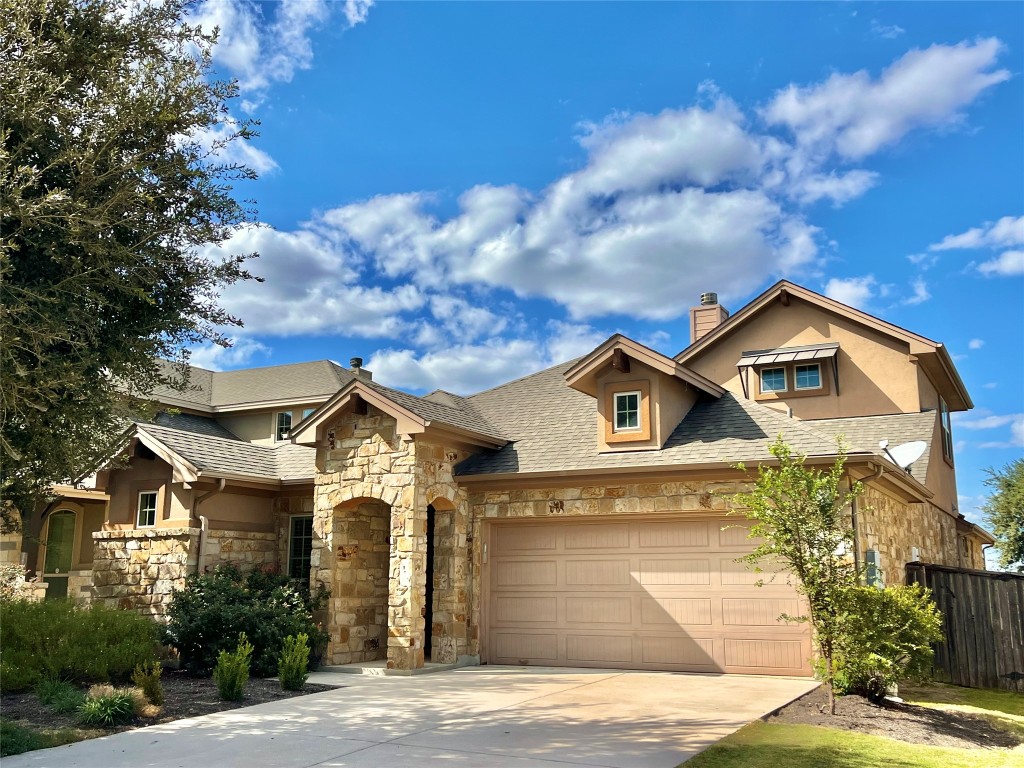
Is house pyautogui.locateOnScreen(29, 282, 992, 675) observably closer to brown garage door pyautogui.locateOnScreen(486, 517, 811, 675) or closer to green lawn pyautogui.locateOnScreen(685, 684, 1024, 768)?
brown garage door pyautogui.locateOnScreen(486, 517, 811, 675)

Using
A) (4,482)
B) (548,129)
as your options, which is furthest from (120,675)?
(548,129)

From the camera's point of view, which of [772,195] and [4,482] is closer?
[4,482]

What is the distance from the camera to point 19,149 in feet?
25.1

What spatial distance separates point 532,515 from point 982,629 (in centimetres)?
750

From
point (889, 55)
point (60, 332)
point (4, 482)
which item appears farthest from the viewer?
point (889, 55)

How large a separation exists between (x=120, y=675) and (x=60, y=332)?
6.29m

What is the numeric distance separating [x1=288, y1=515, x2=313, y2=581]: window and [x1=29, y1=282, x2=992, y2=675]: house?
3cm

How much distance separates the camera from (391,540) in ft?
44.4

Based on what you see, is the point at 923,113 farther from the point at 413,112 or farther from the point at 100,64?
the point at 100,64

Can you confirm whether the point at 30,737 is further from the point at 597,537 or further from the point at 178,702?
the point at 597,537

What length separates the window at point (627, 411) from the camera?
14.1 m

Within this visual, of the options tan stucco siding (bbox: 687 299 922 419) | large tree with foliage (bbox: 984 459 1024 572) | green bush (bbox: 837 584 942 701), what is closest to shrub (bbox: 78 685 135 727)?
green bush (bbox: 837 584 942 701)

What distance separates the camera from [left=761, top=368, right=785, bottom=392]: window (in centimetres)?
1884

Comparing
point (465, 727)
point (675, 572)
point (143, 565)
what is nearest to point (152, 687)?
point (465, 727)
